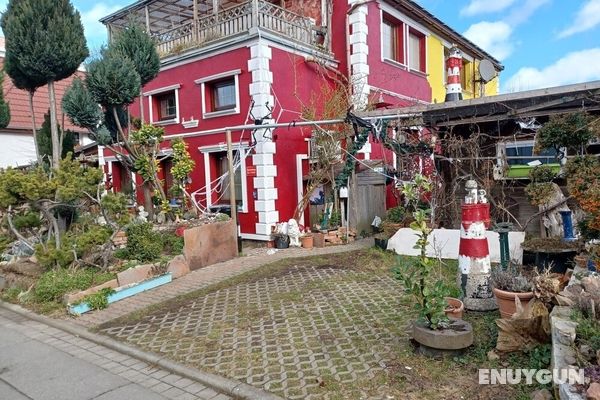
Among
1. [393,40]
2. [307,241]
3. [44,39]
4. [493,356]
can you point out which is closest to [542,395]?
[493,356]

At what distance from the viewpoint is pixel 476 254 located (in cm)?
499

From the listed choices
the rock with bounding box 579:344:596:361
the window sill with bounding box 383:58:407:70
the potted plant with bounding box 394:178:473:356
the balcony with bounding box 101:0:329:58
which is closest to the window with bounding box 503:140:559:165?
the potted plant with bounding box 394:178:473:356

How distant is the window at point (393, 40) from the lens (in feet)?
47.7

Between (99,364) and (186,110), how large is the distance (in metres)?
9.38

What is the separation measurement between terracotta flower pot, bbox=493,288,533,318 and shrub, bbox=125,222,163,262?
5.85 metres

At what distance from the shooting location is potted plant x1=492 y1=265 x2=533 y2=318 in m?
4.37

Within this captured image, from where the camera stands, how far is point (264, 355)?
4.32 m

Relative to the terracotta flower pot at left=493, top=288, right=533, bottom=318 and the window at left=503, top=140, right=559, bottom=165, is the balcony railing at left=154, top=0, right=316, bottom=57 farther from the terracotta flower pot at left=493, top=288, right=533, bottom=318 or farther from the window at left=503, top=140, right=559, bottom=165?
the terracotta flower pot at left=493, top=288, right=533, bottom=318

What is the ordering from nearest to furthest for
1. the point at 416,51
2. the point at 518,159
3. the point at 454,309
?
the point at 454,309 → the point at 518,159 → the point at 416,51

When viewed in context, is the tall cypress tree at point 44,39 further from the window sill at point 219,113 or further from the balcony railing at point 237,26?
the balcony railing at point 237,26

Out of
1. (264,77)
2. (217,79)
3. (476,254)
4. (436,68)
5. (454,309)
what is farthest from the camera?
(436,68)

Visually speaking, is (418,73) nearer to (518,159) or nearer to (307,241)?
(518,159)

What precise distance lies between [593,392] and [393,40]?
14340mm

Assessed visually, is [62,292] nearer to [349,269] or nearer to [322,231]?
[349,269]
